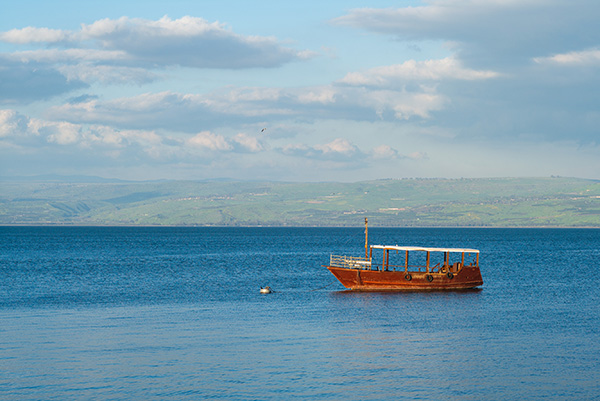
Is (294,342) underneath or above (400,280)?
above

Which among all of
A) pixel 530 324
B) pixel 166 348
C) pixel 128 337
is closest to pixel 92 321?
pixel 128 337

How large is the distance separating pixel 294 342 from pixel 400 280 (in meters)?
38.9

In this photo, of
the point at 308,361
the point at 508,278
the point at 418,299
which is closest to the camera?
the point at 308,361

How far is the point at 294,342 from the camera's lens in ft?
186

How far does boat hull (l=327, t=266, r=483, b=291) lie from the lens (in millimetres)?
93625

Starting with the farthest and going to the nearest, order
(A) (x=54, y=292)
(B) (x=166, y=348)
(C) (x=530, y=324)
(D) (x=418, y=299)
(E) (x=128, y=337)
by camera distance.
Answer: (A) (x=54, y=292) < (D) (x=418, y=299) < (C) (x=530, y=324) < (E) (x=128, y=337) < (B) (x=166, y=348)

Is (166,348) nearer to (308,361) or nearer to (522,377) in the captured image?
(308,361)

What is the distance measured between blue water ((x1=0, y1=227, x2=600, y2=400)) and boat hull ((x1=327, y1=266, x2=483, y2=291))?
7.75 feet

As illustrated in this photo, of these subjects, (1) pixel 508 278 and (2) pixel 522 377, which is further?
(1) pixel 508 278

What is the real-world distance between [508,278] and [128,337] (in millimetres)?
73327

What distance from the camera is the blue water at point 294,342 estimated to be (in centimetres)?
4391

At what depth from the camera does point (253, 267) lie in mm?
138125

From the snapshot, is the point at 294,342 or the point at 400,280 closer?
the point at 294,342

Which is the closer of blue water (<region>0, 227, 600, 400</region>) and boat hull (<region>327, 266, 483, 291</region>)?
blue water (<region>0, 227, 600, 400</region>)
